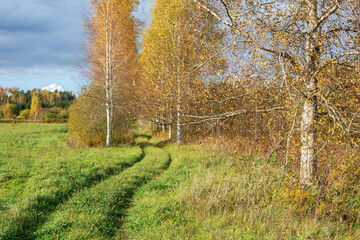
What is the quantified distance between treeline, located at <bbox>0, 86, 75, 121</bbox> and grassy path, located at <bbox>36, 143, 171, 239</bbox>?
17.5 m

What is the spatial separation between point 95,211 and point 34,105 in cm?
6005

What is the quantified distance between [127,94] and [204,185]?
12.8 m

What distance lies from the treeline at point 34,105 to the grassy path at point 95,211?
17.5m

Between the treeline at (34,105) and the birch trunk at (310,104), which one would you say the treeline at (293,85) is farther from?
the treeline at (34,105)

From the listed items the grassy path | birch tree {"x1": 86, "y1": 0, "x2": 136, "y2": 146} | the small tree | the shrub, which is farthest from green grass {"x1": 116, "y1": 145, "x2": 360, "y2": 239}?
the shrub

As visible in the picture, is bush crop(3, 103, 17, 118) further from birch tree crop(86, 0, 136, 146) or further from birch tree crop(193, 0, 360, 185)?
birch tree crop(193, 0, 360, 185)

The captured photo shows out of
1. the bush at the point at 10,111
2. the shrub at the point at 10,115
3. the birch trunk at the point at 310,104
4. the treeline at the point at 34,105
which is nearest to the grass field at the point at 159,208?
the birch trunk at the point at 310,104

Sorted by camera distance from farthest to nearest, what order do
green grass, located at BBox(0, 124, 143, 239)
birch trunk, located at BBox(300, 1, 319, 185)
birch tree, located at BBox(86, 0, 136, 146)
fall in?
birch tree, located at BBox(86, 0, 136, 146) → birch trunk, located at BBox(300, 1, 319, 185) → green grass, located at BBox(0, 124, 143, 239)

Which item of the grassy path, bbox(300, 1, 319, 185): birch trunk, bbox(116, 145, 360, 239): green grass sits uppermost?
bbox(300, 1, 319, 185): birch trunk

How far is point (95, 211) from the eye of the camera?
6141 mm

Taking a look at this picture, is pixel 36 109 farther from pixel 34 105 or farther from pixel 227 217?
pixel 227 217

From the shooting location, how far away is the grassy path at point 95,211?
17.3 feet

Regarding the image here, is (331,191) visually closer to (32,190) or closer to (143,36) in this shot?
Answer: (32,190)

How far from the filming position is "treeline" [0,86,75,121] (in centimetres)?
5722
